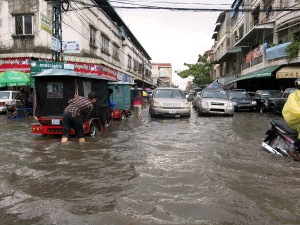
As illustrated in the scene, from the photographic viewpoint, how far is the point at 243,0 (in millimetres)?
32406

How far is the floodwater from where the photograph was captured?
342cm

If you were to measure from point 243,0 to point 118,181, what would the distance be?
107ft

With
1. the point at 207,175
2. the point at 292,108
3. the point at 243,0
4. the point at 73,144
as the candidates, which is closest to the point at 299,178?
the point at 292,108

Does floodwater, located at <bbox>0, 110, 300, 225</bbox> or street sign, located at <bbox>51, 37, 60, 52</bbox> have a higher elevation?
street sign, located at <bbox>51, 37, 60, 52</bbox>

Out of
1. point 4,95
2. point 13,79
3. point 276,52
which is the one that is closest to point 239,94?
point 276,52

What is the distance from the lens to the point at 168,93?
51.7 ft

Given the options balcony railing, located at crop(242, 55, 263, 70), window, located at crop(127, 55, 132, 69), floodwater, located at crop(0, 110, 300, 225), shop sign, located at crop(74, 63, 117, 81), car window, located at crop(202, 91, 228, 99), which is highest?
window, located at crop(127, 55, 132, 69)

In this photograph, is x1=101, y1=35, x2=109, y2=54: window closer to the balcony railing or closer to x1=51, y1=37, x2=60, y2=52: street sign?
x1=51, y1=37, x2=60, y2=52: street sign

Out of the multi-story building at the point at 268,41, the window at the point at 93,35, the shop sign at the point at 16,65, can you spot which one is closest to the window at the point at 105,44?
the window at the point at 93,35

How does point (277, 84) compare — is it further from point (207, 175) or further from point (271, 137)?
point (207, 175)

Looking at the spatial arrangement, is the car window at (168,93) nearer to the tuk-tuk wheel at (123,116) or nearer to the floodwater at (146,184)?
the tuk-tuk wheel at (123,116)

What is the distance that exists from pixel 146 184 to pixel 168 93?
11.4 metres

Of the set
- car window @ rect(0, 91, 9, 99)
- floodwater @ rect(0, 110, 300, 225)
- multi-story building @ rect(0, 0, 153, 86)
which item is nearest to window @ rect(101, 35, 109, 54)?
multi-story building @ rect(0, 0, 153, 86)

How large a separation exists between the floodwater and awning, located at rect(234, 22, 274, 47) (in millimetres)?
18752
